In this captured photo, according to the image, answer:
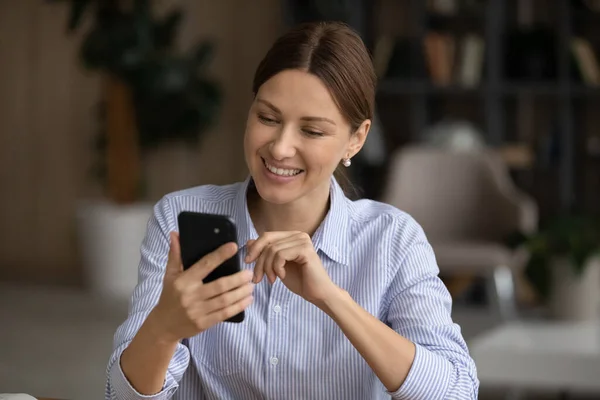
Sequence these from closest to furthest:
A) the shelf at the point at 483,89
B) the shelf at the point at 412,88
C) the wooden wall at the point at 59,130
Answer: the shelf at the point at 483,89
the shelf at the point at 412,88
the wooden wall at the point at 59,130

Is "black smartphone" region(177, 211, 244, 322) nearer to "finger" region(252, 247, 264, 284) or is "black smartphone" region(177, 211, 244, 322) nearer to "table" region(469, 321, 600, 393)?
"finger" region(252, 247, 264, 284)

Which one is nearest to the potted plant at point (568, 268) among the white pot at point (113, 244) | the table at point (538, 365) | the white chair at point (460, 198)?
the table at point (538, 365)

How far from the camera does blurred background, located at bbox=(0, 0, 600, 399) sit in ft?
16.0

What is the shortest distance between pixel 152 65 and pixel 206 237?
16.0 feet

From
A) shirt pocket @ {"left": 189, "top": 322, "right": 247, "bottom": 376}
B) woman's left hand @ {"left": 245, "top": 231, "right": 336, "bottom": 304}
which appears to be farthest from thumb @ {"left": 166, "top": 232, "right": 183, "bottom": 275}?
shirt pocket @ {"left": 189, "top": 322, "right": 247, "bottom": 376}

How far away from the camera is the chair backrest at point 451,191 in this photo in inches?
192

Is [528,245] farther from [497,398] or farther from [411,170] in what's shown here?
[411,170]

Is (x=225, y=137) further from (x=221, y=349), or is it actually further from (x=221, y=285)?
(x=221, y=285)

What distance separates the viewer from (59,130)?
7.05 metres

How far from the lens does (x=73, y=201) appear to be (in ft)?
23.4

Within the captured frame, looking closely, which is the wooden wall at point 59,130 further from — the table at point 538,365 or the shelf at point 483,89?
the table at point 538,365

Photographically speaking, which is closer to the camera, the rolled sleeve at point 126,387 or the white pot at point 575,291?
the rolled sleeve at point 126,387

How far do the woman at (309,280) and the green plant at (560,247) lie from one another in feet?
6.83

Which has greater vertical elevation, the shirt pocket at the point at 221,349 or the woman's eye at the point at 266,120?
the woman's eye at the point at 266,120
